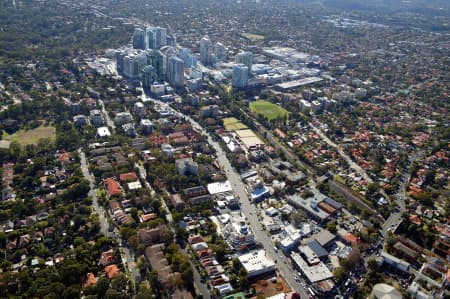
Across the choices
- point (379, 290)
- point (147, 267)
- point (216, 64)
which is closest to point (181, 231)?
point (147, 267)

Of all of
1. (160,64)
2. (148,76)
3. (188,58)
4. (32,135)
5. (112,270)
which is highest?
(160,64)

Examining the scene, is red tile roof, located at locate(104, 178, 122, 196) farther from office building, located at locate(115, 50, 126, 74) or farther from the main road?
office building, located at locate(115, 50, 126, 74)

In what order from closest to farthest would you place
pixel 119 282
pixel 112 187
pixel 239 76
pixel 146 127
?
1. pixel 119 282
2. pixel 112 187
3. pixel 146 127
4. pixel 239 76

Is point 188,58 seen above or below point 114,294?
above

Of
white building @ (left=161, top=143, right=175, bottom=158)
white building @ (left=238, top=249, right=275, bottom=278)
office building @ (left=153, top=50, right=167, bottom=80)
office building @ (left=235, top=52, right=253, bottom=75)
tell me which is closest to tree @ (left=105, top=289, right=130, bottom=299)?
white building @ (left=238, top=249, right=275, bottom=278)

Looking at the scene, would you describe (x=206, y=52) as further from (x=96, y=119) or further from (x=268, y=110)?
(x=96, y=119)

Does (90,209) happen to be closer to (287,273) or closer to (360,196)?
(287,273)

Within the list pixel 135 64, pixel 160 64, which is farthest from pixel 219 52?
pixel 135 64
